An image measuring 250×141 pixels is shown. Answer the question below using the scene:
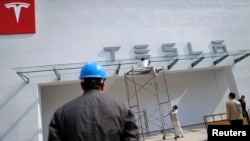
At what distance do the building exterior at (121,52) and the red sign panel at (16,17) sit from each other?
110mm

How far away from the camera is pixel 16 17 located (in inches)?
474

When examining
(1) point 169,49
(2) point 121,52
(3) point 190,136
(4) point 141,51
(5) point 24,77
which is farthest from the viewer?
(1) point 169,49

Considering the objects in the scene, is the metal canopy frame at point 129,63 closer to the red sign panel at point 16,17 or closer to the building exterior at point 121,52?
the building exterior at point 121,52

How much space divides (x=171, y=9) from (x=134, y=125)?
13061mm

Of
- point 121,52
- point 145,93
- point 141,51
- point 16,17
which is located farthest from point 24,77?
point 145,93

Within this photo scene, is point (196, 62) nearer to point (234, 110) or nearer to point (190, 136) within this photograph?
point (190, 136)

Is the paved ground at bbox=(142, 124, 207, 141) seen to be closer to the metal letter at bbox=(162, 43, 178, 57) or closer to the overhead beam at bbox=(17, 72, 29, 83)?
the metal letter at bbox=(162, 43, 178, 57)

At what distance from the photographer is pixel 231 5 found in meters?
15.6

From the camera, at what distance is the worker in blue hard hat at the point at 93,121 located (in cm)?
199

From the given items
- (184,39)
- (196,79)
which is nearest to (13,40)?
(184,39)

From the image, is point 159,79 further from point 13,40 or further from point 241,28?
point 13,40

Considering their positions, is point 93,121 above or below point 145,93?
below

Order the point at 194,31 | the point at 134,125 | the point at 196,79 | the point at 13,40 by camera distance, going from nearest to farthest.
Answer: the point at 134,125
the point at 13,40
the point at 194,31
the point at 196,79

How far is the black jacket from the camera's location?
1.99m
